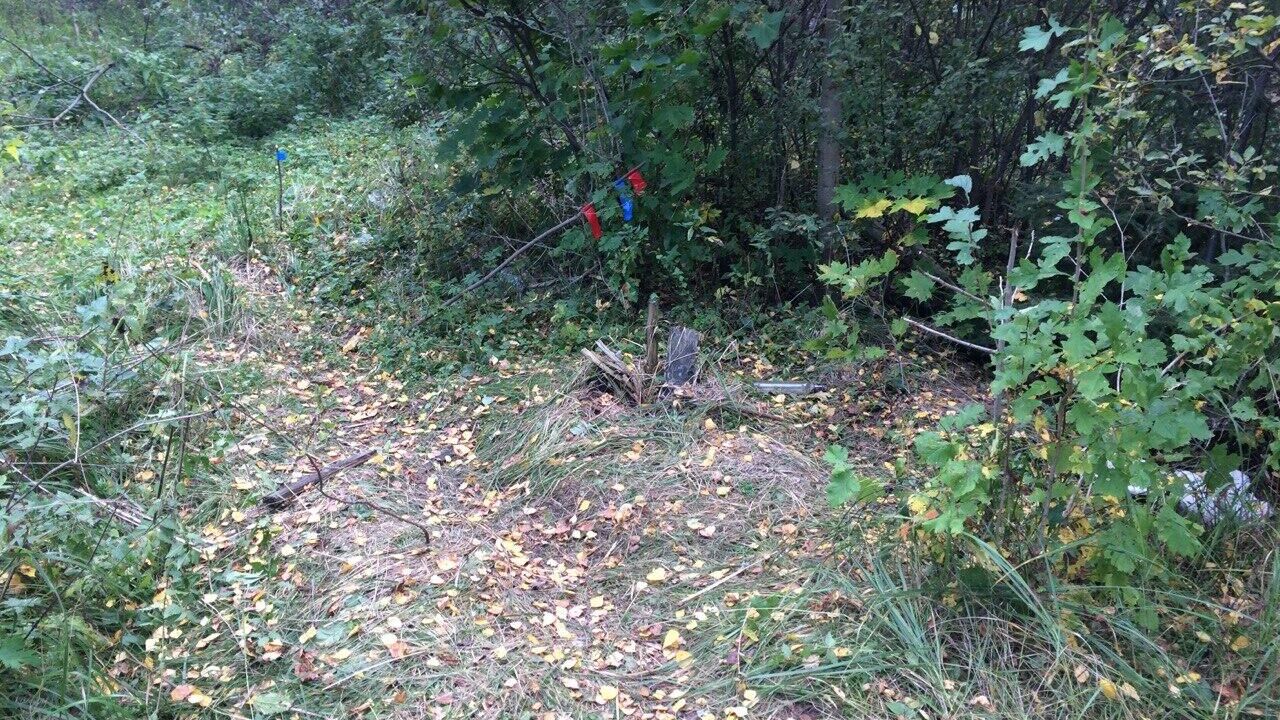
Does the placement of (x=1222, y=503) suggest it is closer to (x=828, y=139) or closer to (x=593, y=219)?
(x=828, y=139)

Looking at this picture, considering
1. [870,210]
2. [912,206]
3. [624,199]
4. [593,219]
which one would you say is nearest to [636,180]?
[624,199]

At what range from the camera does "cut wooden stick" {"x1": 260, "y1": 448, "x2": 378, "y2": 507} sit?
355 cm

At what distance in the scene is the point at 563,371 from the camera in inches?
177

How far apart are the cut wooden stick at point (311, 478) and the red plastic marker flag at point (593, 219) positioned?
1794 mm

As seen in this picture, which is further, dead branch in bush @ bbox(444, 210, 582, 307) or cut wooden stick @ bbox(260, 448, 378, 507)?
dead branch in bush @ bbox(444, 210, 582, 307)

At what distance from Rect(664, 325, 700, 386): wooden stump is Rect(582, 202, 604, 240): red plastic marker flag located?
3.01ft

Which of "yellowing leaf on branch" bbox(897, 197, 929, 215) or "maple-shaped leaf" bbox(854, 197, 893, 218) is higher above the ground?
"yellowing leaf on branch" bbox(897, 197, 929, 215)

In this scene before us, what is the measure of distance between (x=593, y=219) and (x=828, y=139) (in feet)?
4.48

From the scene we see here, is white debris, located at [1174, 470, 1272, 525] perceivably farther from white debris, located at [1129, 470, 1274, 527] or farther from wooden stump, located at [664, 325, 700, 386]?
wooden stump, located at [664, 325, 700, 386]

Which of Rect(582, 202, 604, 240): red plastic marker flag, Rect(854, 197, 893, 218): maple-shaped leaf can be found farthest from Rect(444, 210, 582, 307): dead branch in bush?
Rect(854, 197, 893, 218): maple-shaped leaf

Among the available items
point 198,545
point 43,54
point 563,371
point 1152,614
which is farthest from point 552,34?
point 43,54

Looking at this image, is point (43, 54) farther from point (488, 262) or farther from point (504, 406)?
point (504, 406)

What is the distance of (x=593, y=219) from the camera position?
4977 millimetres

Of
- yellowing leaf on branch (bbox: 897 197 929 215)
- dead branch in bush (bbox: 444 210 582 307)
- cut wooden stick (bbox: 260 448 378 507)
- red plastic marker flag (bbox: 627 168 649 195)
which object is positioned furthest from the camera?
dead branch in bush (bbox: 444 210 582 307)
